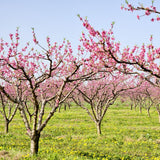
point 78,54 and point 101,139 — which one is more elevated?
point 78,54

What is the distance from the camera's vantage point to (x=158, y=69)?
7262mm

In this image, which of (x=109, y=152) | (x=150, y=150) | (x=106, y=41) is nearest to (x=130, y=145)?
(x=150, y=150)

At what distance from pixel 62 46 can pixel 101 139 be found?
23.4 feet

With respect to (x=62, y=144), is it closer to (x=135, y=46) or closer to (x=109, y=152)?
(x=109, y=152)

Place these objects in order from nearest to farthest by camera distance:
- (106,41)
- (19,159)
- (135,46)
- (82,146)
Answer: (106,41)
(19,159)
(135,46)
(82,146)

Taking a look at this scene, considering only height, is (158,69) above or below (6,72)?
below

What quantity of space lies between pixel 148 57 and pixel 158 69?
0.54 m

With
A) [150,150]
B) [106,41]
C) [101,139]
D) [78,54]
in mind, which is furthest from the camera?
[101,139]

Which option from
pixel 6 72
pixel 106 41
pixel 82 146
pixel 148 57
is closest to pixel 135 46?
pixel 148 57

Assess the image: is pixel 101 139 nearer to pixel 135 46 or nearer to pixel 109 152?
pixel 109 152

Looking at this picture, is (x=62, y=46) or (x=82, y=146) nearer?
(x=62, y=46)

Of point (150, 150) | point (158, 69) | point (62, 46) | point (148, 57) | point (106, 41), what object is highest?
point (62, 46)

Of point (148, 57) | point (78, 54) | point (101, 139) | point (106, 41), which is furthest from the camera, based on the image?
point (101, 139)

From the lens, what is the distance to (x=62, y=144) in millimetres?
13500
